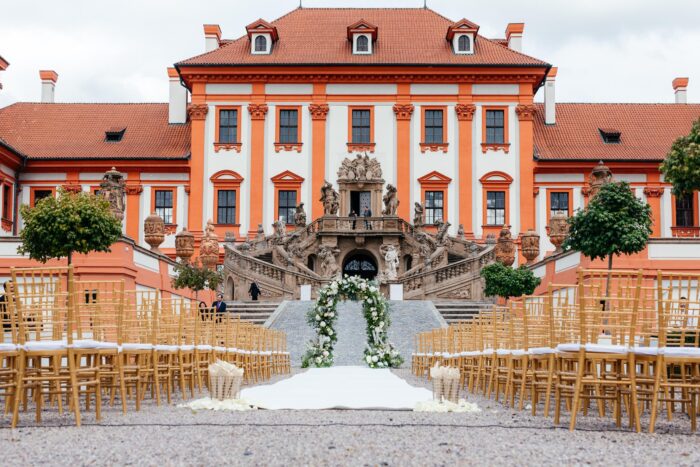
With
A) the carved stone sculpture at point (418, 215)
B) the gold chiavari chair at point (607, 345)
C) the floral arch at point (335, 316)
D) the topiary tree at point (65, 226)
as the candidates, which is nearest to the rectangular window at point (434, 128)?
the carved stone sculpture at point (418, 215)

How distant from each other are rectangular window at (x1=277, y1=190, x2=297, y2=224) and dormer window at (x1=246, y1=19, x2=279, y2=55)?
6.25m

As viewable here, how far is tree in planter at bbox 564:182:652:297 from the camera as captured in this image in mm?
22359

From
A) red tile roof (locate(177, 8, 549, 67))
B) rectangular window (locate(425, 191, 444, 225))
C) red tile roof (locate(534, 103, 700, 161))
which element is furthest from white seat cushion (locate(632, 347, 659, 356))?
red tile roof (locate(534, 103, 700, 161))

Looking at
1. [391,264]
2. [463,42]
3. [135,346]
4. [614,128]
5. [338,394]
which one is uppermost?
[463,42]

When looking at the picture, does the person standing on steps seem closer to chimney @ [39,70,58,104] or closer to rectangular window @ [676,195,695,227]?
rectangular window @ [676,195,695,227]

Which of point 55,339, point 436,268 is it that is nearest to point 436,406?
point 55,339

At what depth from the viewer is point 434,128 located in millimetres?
41969

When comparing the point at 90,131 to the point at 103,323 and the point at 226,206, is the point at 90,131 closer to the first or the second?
the point at 226,206

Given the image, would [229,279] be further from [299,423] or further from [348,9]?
[299,423]

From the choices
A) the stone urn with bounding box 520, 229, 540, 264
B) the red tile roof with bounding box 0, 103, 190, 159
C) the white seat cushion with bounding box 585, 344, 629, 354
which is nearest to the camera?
the white seat cushion with bounding box 585, 344, 629, 354

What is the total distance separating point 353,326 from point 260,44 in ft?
70.9

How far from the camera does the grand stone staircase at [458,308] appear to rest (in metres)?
27.8

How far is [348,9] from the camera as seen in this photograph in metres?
47.1

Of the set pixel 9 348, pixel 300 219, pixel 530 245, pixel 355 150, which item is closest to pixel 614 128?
pixel 355 150
